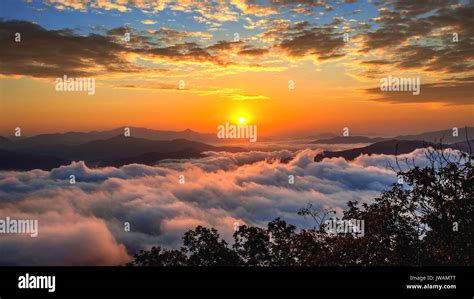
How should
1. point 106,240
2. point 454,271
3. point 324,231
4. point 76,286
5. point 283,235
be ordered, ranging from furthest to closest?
point 106,240, point 283,235, point 324,231, point 454,271, point 76,286

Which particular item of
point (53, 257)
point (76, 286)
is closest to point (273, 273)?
point (76, 286)

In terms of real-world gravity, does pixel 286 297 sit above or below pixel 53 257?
above

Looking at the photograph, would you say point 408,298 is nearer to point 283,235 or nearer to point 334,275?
point 334,275

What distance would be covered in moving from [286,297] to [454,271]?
450 centimetres

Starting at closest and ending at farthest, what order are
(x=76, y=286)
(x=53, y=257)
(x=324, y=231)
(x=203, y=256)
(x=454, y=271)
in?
(x=76, y=286)
(x=454, y=271)
(x=324, y=231)
(x=203, y=256)
(x=53, y=257)

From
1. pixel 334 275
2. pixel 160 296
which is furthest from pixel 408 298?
pixel 160 296

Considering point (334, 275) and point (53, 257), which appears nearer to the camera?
point (334, 275)

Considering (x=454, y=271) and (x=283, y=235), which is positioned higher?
(x=454, y=271)

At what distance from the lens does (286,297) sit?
8211 millimetres

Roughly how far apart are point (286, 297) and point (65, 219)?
207226 millimetres

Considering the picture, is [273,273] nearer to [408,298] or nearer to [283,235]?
[408,298]

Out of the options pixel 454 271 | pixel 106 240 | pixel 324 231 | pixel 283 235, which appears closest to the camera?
pixel 454 271

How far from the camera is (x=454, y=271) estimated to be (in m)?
9.38

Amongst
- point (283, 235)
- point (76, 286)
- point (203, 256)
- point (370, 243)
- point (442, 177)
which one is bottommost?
point (203, 256)
